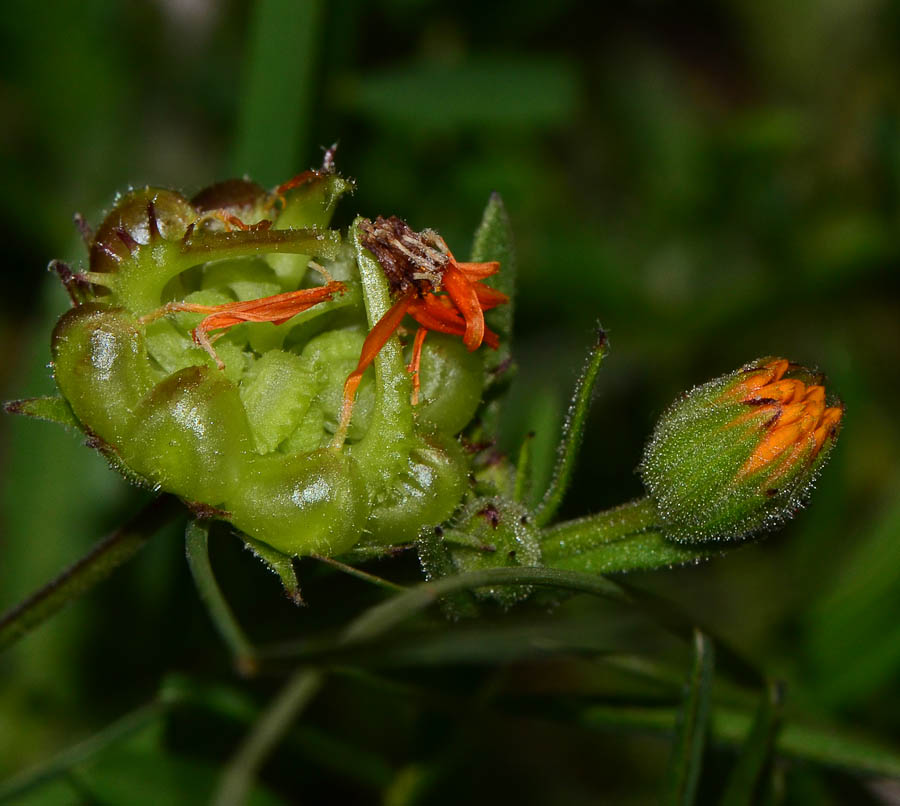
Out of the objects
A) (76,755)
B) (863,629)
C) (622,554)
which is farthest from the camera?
(863,629)

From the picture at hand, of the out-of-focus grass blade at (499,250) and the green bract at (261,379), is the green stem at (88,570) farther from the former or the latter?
the out-of-focus grass blade at (499,250)

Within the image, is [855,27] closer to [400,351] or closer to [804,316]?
[804,316]

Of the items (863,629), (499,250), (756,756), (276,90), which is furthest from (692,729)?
(276,90)

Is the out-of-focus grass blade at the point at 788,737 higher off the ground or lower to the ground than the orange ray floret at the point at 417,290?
lower

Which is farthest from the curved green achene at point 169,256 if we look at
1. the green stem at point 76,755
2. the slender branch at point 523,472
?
the green stem at point 76,755

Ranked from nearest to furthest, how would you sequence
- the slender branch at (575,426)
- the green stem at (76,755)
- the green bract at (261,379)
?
the green bract at (261,379) → the slender branch at (575,426) → the green stem at (76,755)

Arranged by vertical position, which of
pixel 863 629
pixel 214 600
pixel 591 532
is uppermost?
pixel 591 532

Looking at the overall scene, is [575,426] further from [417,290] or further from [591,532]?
[417,290]
